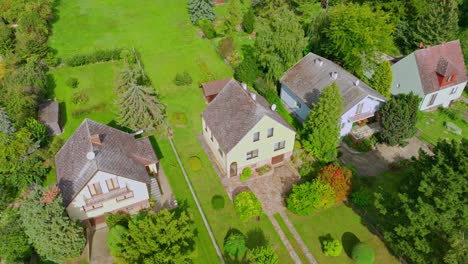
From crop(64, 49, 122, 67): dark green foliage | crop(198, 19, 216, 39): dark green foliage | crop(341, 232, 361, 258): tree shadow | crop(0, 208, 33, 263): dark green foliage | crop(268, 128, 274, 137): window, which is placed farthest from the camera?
crop(198, 19, 216, 39): dark green foliage

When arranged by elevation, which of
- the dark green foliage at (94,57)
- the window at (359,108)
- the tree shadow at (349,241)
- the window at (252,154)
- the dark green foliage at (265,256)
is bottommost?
the tree shadow at (349,241)

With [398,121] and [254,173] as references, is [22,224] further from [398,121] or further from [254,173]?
[398,121]

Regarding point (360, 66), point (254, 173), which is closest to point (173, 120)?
point (254, 173)

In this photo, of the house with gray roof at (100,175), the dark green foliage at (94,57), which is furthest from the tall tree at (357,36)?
the dark green foliage at (94,57)

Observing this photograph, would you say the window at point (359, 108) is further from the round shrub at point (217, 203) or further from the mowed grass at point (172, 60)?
the round shrub at point (217, 203)

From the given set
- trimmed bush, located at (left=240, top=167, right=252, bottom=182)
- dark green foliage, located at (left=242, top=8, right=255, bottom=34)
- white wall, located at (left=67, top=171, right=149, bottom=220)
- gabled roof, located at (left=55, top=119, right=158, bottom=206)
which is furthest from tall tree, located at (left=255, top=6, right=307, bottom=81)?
white wall, located at (left=67, top=171, right=149, bottom=220)

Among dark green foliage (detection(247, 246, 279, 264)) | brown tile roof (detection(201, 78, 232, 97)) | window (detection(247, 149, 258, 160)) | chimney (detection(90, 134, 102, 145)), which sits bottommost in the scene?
Result: dark green foliage (detection(247, 246, 279, 264))

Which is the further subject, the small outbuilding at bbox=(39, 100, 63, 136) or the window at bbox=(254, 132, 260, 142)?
the small outbuilding at bbox=(39, 100, 63, 136)

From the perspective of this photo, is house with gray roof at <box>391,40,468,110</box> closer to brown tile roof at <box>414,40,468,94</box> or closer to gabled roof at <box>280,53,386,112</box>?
brown tile roof at <box>414,40,468,94</box>
